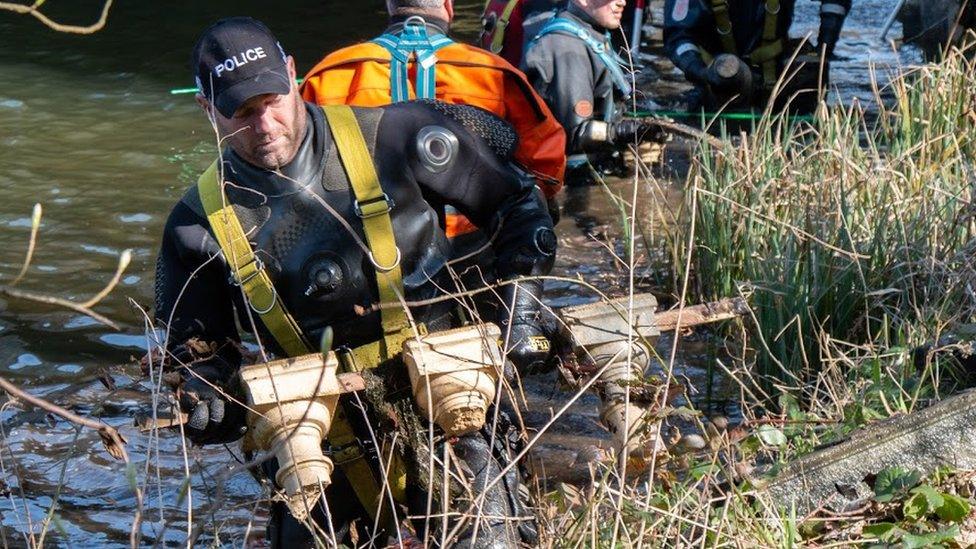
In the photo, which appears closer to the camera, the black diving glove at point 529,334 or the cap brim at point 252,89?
the black diving glove at point 529,334

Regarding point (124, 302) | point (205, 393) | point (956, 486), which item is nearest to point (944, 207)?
point (956, 486)

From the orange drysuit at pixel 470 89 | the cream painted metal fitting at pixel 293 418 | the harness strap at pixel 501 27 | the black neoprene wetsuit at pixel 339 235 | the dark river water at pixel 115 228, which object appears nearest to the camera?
the cream painted metal fitting at pixel 293 418

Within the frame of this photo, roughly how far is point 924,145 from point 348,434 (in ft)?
8.94

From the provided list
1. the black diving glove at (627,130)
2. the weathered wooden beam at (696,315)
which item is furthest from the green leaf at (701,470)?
the black diving glove at (627,130)

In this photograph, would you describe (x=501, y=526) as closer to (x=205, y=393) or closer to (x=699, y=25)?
(x=205, y=393)

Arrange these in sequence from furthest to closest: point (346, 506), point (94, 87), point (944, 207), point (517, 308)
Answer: point (94, 87), point (944, 207), point (346, 506), point (517, 308)

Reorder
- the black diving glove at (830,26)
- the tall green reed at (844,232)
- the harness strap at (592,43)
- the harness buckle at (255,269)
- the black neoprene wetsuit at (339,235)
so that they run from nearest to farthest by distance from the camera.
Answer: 1. the harness buckle at (255,269)
2. the black neoprene wetsuit at (339,235)
3. the tall green reed at (844,232)
4. the harness strap at (592,43)
5. the black diving glove at (830,26)

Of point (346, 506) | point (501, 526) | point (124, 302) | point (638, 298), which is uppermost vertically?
point (638, 298)

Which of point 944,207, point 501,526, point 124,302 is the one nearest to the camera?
point 501,526

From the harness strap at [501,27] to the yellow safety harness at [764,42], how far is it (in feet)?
6.80

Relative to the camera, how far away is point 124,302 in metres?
6.97

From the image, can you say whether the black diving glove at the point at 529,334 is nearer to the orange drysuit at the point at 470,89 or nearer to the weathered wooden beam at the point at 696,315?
the weathered wooden beam at the point at 696,315

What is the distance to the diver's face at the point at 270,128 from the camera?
370 centimetres

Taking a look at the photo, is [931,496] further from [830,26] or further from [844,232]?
[830,26]
